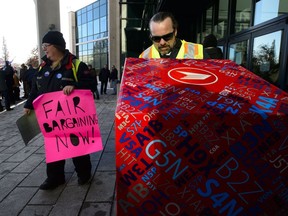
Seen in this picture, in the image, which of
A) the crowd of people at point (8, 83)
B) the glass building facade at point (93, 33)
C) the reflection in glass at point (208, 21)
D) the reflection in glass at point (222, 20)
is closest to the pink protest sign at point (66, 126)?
the reflection in glass at point (222, 20)

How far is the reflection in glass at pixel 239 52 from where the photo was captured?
193 inches

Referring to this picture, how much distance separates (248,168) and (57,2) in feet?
29.5

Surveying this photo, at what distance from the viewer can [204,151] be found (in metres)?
1.11

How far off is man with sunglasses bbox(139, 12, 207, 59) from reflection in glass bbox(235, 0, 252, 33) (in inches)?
134

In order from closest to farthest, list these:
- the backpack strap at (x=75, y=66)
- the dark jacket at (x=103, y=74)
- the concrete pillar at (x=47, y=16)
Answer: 1. the backpack strap at (x=75, y=66)
2. the concrete pillar at (x=47, y=16)
3. the dark jacket at (x=103, y=74)

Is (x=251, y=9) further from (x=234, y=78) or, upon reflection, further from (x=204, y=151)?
(x=204, y=151)

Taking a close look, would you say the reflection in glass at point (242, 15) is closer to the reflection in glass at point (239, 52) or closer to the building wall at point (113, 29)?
the reflection in glass at point (239, 52)

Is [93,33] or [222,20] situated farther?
[93,33]

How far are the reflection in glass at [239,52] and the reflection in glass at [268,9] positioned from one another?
1.79ft

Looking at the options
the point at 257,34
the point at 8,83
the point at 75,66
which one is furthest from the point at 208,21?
the point at 8,83

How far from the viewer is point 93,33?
99.2 feet

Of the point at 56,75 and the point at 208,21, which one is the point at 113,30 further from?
the point at 56,75

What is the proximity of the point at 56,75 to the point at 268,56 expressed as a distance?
3330 mm

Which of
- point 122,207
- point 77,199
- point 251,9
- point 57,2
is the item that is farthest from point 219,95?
point 57,2
